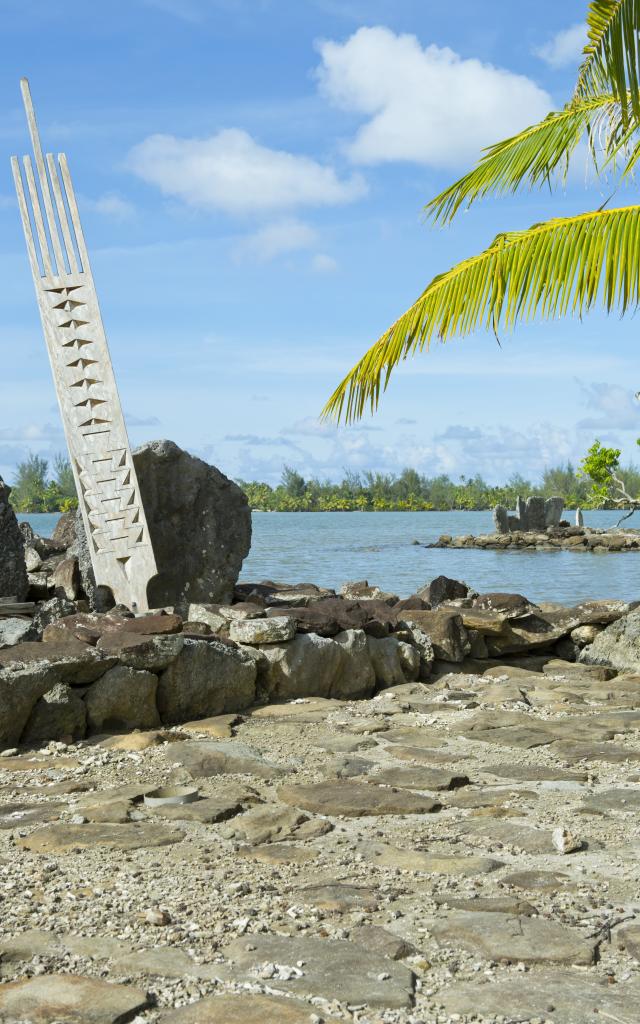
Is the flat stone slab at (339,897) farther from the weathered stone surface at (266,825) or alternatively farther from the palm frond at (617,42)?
the palm frond at (617,42)

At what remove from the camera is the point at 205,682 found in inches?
297

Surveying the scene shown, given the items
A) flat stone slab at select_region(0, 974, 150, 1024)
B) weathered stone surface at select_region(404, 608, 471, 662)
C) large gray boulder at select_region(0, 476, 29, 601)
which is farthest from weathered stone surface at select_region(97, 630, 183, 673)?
flat stone slab at select_region(0, 974, 150, 1024)

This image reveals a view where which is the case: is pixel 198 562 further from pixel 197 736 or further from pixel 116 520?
pixel 197 736

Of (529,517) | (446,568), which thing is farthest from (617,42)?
(529,517)

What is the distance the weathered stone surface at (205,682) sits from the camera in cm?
740

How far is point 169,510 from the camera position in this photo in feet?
34.7

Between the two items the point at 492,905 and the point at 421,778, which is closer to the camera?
the point at 492,905

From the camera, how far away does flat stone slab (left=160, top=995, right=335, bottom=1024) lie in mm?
2938

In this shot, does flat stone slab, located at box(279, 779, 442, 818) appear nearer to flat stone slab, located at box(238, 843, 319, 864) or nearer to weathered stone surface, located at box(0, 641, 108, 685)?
flat stone slab, located at box(238, 843, 319, 864)

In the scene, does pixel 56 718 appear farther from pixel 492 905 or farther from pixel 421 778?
pixel 492 905

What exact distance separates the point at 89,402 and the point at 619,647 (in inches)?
219

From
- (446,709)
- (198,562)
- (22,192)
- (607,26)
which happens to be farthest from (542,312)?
(22,192)

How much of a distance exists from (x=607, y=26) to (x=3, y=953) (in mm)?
6722

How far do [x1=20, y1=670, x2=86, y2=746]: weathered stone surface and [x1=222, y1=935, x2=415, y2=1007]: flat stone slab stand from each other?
3549mm
